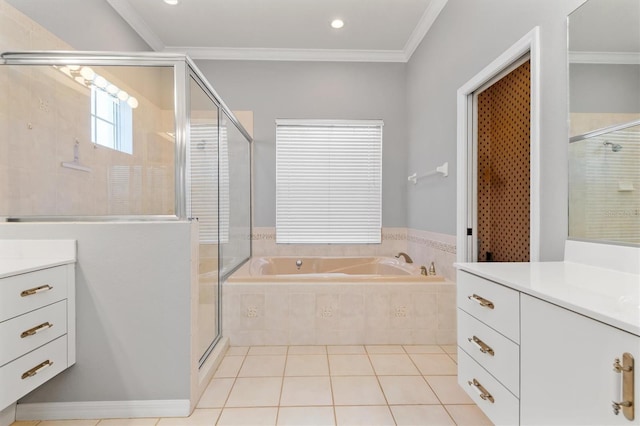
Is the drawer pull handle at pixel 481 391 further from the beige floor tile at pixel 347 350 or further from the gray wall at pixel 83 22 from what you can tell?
the gray wall at pixel 83 22

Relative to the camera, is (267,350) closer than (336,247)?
Yes

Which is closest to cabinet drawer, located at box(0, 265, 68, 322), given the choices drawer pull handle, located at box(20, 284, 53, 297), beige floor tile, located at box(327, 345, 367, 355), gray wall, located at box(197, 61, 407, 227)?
drawer pull handle, located at box(20, 284, 53, 297)

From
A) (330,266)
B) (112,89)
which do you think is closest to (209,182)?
(112,89)

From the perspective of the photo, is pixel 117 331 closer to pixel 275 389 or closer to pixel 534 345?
pixel 275 389

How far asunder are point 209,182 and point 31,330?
110 centimetres

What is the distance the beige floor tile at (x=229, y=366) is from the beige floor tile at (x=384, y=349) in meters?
0.91

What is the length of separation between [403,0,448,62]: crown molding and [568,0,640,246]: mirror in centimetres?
154

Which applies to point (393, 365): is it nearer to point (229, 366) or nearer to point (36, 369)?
point (229, 366)

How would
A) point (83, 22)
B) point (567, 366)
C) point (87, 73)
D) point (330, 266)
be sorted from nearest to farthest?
point (567, 366), point (87, 73), point (83, 22), point (330, 266)

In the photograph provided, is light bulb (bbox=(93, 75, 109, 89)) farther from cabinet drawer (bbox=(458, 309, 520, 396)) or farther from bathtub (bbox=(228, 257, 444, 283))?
cabinet drawer (bbox=(458, 309, 520, 396))

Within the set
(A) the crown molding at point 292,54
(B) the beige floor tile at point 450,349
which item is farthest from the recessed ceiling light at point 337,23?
(B) the beige floor tile at point 450,349

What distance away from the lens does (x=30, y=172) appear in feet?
5.62

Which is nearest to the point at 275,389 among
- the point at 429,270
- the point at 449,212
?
the point at 429,270

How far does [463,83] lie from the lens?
2.27 metres
